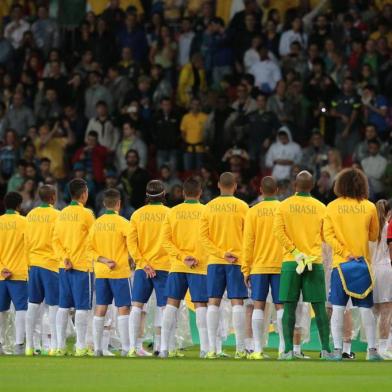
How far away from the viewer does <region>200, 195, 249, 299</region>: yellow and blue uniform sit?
1983 cm

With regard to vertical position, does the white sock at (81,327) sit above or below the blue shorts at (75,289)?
below

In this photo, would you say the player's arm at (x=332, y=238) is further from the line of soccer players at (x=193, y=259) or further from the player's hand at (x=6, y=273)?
the player's hand at (x=6, y=273)

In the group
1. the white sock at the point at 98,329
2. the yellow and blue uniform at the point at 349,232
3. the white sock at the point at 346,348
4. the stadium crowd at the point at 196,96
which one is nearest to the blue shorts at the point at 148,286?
the white sock at the point at 98,329

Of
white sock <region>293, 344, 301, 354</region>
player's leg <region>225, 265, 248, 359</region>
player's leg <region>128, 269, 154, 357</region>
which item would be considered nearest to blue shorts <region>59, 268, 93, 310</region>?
player's leg <region>128, 269, 154, 357</region>

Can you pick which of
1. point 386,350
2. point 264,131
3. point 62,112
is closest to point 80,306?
point 386,350

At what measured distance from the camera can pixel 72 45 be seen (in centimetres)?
3562

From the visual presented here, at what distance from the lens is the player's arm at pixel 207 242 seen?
1980 centimetres

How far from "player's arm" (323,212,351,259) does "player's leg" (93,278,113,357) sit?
3348 mm

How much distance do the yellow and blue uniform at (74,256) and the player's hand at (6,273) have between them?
2.77ft

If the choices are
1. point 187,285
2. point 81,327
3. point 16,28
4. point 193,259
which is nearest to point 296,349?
point 187,285

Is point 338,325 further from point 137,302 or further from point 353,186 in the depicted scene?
point 137,302

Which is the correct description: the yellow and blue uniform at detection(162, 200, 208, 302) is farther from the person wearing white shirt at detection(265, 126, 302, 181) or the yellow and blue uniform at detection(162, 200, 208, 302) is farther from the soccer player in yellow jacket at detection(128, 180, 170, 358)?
the person wearing white shirt at detection(265, 126, 302, 181)

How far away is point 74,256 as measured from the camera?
20828 millimetres

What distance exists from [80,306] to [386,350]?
417 centimetres
